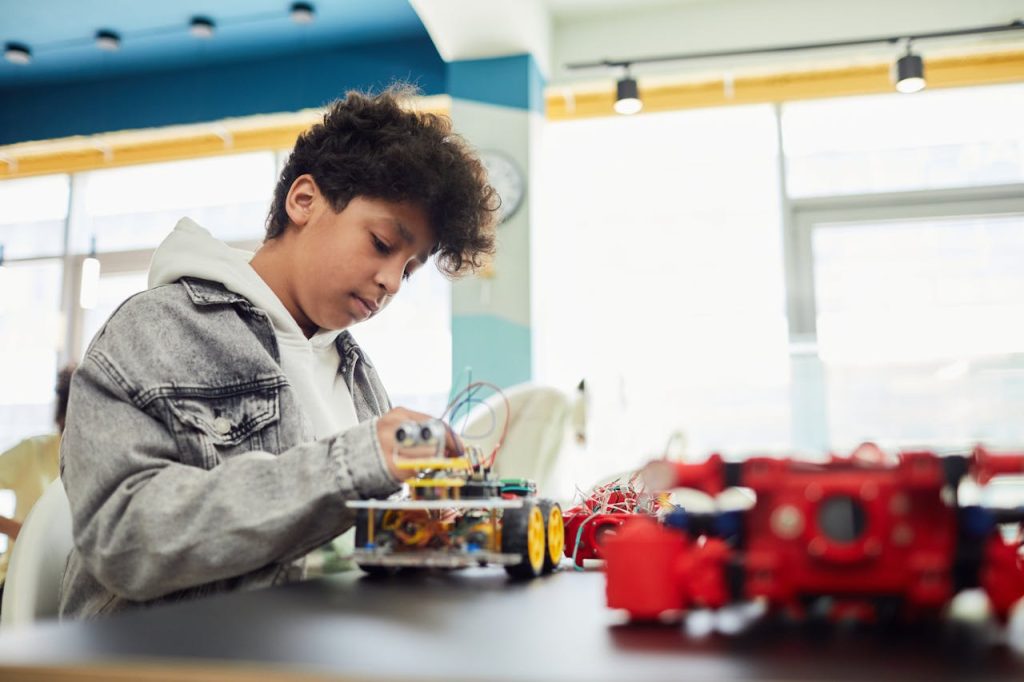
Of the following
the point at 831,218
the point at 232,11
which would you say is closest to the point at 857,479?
the point at 831,218

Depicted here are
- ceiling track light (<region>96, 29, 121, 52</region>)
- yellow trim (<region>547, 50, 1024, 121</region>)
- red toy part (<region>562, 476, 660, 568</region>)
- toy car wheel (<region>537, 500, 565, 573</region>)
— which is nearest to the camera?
toy car wheel (<region>537, 500, 565, 573</region>)

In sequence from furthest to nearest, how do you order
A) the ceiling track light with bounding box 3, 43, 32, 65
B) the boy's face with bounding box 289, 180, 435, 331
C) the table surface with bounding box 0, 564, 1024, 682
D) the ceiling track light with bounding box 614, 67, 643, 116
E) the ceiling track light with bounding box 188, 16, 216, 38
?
the ceiling track light with bounding box 3, 43, 32, 65, the ceiling track light with bounding box 188, 16, 216, 38, the ceiling track light with bounding box 614, 67, 643, 116, the boy's face with bounding box 289, 180, 435, 331, the table surface with bounding box 0, 564, 1024, 682

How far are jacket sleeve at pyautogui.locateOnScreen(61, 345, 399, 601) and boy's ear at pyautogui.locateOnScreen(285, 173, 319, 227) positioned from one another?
46cm

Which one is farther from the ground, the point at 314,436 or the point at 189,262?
the point at 189,262

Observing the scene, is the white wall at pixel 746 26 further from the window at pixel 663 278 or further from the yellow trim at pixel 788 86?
the window at pixel 663 278

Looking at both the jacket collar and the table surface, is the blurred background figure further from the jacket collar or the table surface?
the table surface

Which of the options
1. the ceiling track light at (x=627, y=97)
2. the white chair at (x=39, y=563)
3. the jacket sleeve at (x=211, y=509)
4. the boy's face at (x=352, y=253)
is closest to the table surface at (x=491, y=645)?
the jacket sleeve at (x=211, y=509)

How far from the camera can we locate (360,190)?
1.05m

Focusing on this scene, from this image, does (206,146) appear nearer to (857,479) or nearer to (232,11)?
(232,11)

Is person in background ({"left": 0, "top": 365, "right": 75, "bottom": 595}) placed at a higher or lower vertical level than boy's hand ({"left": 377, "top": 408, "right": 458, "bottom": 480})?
lower

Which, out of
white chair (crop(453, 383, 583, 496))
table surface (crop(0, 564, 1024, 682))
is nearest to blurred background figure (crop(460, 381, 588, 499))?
white chair (crop(453, 383, 583, 496))

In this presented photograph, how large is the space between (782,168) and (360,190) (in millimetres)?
3300

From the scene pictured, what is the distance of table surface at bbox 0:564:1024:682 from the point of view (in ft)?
1.06

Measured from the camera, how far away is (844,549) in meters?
0.41
